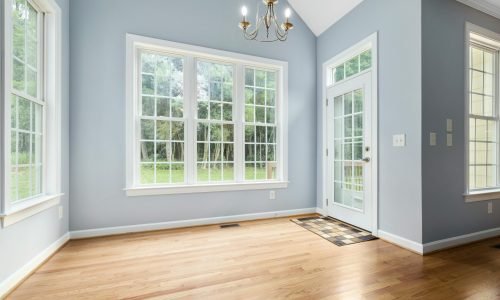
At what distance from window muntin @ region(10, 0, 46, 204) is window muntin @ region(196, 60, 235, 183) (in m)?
1.73

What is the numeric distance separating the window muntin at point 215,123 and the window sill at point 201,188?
126 millimetres

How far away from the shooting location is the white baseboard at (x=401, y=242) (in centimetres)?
246

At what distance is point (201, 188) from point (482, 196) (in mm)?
3520

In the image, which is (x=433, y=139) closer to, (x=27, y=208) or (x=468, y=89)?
(x=468, y=89)

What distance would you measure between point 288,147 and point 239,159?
34.0 inches

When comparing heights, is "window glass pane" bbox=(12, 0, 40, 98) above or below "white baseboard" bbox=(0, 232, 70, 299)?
above

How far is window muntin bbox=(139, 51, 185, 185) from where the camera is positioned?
3.21m

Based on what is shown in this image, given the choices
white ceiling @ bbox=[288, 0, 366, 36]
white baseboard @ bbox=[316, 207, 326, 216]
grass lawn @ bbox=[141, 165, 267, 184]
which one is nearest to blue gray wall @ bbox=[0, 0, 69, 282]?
grass lawn @ bbox=[141, 165, 267, 184]

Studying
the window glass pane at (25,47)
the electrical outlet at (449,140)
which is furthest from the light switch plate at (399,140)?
the window glass pane at (25,47)

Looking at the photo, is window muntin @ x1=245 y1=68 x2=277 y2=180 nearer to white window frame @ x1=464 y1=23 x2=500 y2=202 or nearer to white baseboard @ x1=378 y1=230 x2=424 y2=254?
white baseboard @ x1=378 y1=230 x2=424 y2=254

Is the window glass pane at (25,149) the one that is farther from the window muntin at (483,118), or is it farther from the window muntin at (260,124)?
the window muntin at (483,118)

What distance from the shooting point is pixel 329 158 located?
3867mm

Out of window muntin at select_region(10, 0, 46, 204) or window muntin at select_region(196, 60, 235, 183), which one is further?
window muntin at select_region(196, 60, 235, 183)

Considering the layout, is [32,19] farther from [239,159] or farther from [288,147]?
[288,147]
